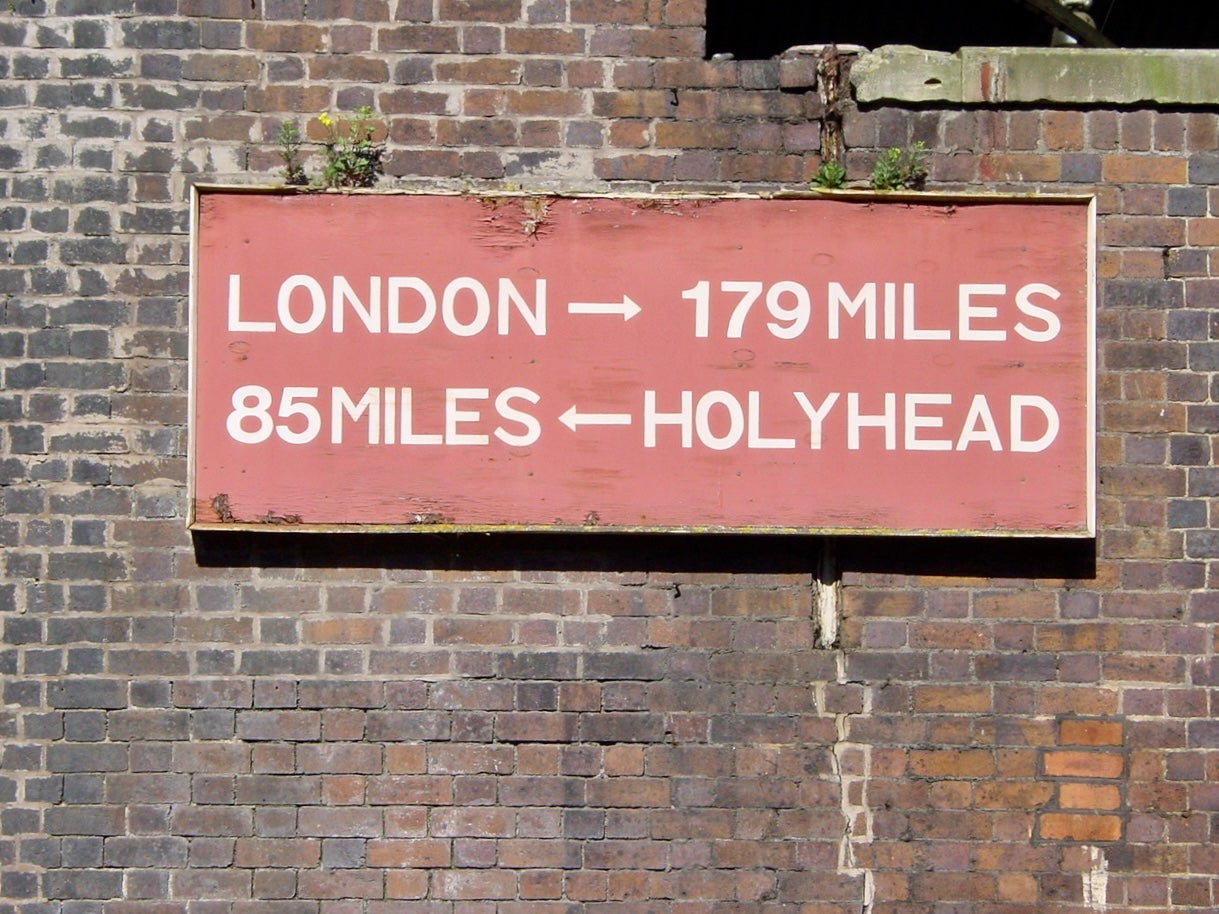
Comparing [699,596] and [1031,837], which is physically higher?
[699,596]

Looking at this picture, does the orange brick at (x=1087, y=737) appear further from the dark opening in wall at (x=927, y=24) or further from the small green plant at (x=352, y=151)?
the dark opening in wall at (x=927, y=24)

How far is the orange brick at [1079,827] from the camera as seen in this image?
343 cm

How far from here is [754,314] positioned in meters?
3.43

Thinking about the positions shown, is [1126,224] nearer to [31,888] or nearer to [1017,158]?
[1017,158]

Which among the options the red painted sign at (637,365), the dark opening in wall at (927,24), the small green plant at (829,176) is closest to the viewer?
the red painted sign at (637,365)

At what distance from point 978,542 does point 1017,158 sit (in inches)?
46.6

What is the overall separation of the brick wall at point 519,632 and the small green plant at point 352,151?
77mm

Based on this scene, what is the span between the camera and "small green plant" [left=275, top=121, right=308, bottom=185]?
3508 millimetres

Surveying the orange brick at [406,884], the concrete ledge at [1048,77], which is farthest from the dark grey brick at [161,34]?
the orange brick at [406,884]

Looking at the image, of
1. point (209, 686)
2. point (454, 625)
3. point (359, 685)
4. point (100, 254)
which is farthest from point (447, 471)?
point (100, 254)

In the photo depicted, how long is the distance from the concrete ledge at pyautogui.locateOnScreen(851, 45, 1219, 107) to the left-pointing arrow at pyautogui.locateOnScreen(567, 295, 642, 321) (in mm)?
972

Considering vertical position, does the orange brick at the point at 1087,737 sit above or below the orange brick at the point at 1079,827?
above

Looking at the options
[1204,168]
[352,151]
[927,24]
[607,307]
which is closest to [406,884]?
[607,307]

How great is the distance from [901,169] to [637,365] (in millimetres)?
1014
